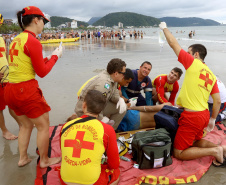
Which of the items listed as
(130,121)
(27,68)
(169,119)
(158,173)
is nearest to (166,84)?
(130,121)

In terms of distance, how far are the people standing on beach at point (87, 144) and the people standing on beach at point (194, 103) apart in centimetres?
127

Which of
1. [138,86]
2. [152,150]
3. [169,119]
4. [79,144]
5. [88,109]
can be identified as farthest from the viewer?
[138,86]

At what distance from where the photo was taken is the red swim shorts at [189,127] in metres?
2.55

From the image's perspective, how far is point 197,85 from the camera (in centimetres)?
249

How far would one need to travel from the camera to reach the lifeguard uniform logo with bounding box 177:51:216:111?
2.48m

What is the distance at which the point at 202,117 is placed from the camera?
2.54 metres

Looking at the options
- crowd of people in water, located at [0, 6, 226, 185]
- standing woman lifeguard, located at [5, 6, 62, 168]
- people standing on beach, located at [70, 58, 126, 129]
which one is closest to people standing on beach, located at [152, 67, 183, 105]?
crowd of people in water, located at [0, 6, 226, 185]

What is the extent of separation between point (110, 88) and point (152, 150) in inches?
43.3

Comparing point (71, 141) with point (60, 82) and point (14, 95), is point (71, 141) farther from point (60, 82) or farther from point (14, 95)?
point (60, 82)

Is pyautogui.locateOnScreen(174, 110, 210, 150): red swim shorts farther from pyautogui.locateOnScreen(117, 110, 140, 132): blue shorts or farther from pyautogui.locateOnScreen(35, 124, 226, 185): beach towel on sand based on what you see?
pyautogui.locateOnScreen(117, 110, 140, 132): blue shorts

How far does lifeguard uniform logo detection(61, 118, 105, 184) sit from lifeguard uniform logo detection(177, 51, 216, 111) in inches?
57.8

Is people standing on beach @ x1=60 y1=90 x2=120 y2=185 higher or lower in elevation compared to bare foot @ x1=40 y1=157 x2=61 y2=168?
higher

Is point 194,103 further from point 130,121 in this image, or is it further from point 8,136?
point 8,136

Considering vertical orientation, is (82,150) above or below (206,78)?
below
